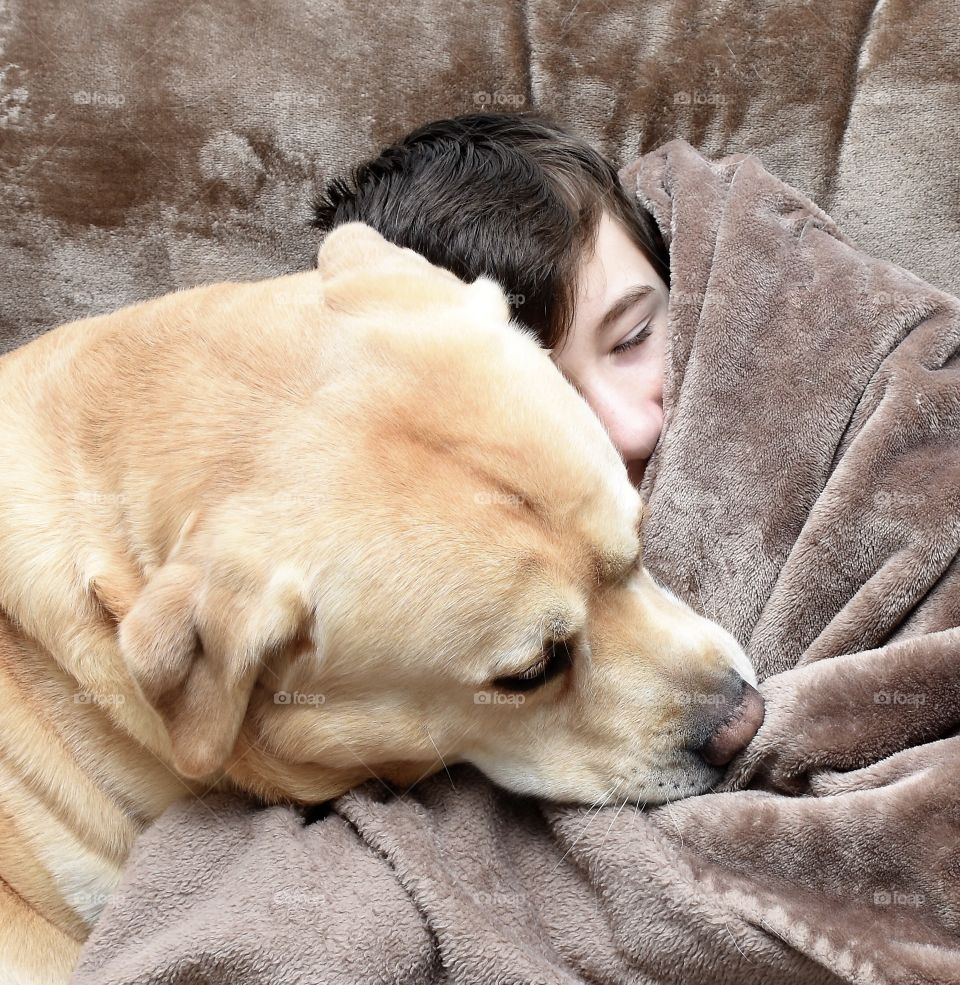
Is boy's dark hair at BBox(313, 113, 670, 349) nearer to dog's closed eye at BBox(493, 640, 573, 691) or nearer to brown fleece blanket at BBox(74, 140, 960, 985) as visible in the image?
brown fleece blanket at BBox(74, 140, 960, 985)

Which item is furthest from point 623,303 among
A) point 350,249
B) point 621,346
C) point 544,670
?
point 544,670

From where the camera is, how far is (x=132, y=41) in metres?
1.87

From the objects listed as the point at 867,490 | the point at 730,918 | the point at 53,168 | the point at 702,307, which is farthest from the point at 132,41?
the point at 730,918

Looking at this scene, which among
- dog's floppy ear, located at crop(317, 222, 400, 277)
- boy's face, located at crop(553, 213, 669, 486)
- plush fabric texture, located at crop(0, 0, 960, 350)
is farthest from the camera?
plush fabric texture, located at crop(0, 0, 960, 350)

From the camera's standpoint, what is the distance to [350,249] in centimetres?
144

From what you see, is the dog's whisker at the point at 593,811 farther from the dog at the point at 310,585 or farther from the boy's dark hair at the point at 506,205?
the boy's dark hair at the point at 506,205

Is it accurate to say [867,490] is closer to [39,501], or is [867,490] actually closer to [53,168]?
[39,501]

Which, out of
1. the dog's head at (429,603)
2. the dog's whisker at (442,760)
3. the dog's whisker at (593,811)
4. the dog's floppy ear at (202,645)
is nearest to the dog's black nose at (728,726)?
the dog's head at (429,603)

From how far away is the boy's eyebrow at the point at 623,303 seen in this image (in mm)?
1762

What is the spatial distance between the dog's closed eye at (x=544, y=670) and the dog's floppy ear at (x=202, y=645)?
28 cm

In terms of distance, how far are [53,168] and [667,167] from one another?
1.31 meters

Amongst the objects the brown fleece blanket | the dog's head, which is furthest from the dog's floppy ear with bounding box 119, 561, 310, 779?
the brown fleece blanket

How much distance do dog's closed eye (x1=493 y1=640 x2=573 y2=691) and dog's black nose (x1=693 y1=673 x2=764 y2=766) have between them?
21 cm

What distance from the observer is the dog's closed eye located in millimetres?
1162
